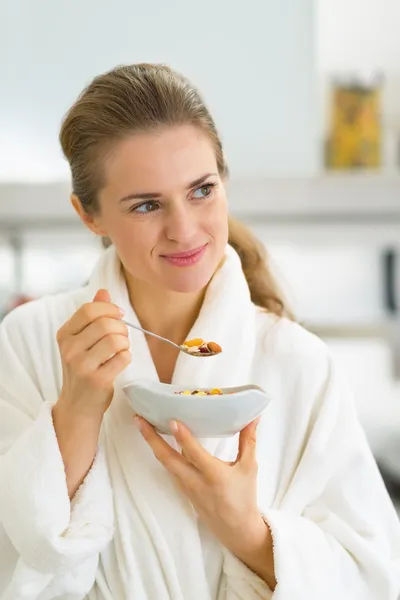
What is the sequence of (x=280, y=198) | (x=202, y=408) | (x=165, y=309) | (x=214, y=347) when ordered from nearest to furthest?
(x=202, y=408) → (x=214, y=347) → (x=165, y=309) → (x=280, y=198)

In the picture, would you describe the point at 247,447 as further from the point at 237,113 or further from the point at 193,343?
the point at 237,113

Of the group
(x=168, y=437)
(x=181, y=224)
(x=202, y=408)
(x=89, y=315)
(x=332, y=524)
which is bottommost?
(x=332, y=524)

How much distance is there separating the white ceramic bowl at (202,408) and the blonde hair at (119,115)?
0.30 m

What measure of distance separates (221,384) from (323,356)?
185 millimetres

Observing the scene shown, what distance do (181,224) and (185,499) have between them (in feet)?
1.32

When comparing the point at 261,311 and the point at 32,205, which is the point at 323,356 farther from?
the point at 32,205

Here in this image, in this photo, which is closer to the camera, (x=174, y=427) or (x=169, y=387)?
(x=174, y=427)

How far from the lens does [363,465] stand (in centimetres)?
117

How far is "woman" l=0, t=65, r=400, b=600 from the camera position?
3.48 ft

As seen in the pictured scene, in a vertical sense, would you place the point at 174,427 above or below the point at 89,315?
below

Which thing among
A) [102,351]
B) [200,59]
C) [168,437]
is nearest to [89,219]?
[102,351]

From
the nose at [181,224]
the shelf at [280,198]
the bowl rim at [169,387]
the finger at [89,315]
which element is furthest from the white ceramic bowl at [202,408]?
the shelf at [280,198]

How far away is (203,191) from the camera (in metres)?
1.10

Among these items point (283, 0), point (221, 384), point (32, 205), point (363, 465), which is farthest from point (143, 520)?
point (283, 0)
